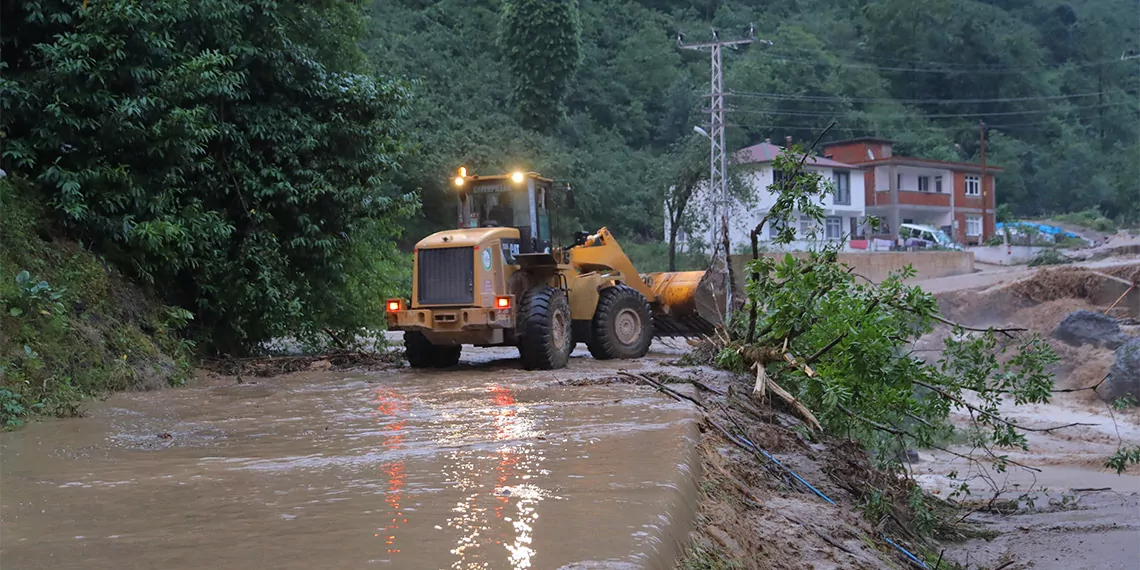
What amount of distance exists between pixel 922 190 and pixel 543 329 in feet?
168

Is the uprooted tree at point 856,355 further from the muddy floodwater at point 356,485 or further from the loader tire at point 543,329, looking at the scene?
the loader tire at point 543,329

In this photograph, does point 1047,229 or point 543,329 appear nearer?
point 543,329

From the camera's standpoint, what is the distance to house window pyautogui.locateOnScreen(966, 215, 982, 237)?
62562 mm

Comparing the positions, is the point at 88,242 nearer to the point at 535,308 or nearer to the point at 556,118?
the point at 535,308

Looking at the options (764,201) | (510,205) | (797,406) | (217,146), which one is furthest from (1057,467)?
(764,201)

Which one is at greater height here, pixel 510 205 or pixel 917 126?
pixel 917 126

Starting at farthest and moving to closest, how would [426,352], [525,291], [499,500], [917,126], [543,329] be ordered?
[917,126] → [426,352] → [525,291] → [543,329] → [499,500]

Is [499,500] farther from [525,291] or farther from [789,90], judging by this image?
[789,90]

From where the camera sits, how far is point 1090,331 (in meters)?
25.5

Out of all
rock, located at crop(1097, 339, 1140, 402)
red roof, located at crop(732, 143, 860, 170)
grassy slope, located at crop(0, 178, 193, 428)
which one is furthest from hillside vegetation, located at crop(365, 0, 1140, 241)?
grassy slope, located at crop(0, 178, 193, 428)

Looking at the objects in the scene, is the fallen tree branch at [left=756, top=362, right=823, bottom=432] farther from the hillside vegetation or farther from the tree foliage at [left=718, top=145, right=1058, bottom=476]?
the hillside vegetation

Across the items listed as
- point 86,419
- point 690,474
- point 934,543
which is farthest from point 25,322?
point 934,543

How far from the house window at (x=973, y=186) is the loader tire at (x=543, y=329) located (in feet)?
177

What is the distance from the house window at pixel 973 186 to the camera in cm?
6228
